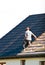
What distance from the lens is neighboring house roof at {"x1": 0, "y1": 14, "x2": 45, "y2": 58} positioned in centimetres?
3555

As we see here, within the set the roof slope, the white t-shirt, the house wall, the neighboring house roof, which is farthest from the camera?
the neighboring house roof

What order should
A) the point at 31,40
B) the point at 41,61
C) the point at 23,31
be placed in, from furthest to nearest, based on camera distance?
the point at 23,31, the point at 31,40, the point at 41,61

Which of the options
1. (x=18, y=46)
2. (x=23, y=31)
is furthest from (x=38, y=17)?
(x=18, y=46)

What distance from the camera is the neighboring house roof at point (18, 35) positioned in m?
35.5

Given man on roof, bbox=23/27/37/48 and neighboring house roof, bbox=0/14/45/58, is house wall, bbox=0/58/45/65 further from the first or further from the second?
man on roof, bbox=23/27/37/48

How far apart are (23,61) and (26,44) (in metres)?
1.37

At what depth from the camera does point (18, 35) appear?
3812 cm

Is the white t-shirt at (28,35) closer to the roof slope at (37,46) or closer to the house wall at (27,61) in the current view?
the roof slope at (37,46)

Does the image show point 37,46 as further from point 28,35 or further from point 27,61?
point 27,61

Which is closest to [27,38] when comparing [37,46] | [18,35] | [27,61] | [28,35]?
[28,35]

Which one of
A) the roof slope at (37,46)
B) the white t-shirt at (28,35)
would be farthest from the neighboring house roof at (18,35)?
the white t-shirt at (28,35)

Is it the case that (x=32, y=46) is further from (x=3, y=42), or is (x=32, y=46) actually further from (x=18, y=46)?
(x=3, y=42)

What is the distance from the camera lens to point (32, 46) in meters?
34.9

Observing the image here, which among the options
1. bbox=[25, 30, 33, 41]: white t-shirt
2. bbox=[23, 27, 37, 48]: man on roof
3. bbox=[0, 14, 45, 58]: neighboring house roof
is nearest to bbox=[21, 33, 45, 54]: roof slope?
bbox=[23, 27, 37, 48]: man on roof
